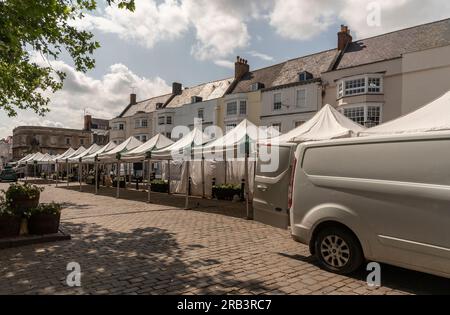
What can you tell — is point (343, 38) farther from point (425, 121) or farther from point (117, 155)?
point (425, 121)

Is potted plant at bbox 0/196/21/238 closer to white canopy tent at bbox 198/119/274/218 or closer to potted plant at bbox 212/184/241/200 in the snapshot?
white canopy tent at bbox 198/119/274/218

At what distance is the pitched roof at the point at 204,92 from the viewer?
140ft

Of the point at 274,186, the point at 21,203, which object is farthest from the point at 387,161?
the point at 21,203

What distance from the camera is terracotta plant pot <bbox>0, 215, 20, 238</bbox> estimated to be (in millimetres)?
7008

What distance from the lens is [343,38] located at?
3238 centimetres

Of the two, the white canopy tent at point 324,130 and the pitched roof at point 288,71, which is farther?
A: the pitched roof at point 288,71

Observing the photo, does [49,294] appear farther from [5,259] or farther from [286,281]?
[286,281]

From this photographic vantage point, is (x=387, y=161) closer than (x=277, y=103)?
Yes

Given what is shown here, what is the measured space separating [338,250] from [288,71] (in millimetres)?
33465

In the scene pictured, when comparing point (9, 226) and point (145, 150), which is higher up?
point (145, 150)

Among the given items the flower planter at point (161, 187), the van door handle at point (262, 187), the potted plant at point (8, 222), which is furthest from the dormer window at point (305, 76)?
the potted plant at point (8, 222)

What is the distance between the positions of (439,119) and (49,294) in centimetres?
793

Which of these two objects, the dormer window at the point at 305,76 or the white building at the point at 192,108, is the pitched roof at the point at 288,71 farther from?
the white building at the point at 192,108

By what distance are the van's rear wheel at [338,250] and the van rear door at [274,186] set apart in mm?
1097
